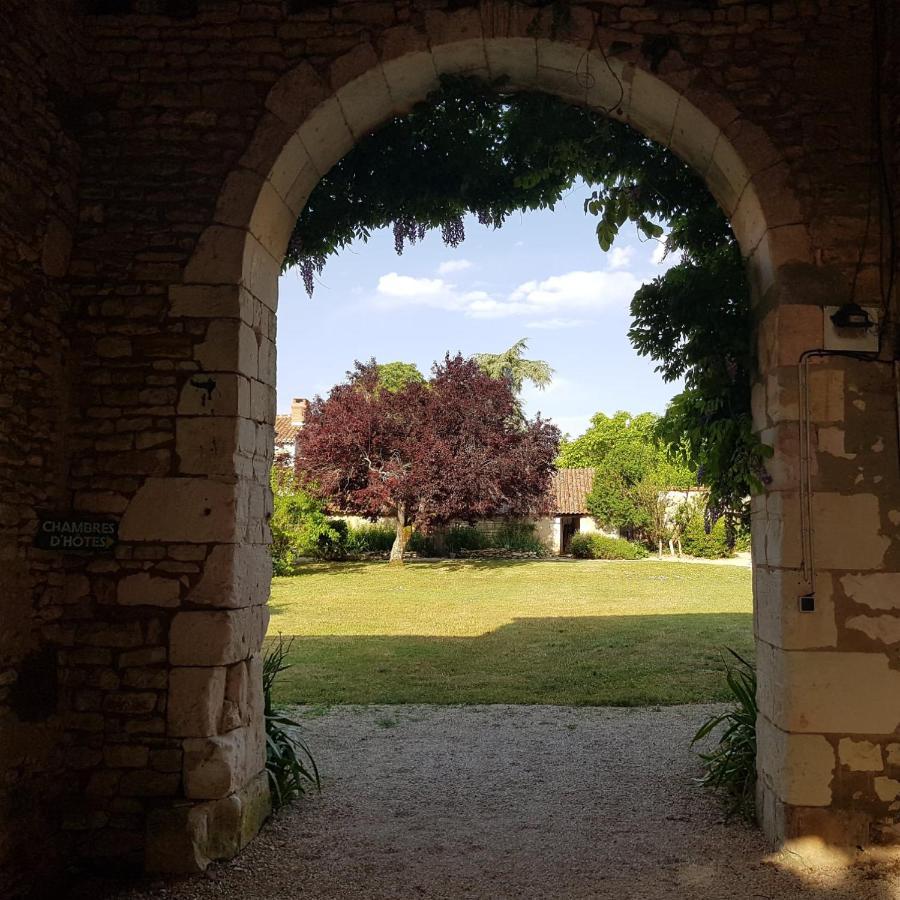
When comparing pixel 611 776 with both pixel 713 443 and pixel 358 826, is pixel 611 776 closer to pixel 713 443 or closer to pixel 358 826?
pixel 358 826

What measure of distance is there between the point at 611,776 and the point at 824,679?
1.82 meters

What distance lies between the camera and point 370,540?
23.2 m

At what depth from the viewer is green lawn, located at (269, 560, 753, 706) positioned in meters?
7.21

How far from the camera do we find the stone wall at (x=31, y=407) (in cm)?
344

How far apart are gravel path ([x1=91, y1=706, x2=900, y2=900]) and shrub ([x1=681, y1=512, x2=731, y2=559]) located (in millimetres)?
19415

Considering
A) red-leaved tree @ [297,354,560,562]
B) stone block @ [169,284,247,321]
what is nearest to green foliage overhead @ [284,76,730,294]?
stone block @ [169,284,247,321]

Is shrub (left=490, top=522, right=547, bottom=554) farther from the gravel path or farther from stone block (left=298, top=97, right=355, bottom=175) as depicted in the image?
stone block (left=298, top=97, right=355, bottom=175)

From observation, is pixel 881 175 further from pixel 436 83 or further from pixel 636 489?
pixel 636 489

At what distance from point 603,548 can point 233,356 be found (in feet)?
71.8

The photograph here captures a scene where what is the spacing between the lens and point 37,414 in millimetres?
3662

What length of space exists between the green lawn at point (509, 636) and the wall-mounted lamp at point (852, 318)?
4203 millimetres

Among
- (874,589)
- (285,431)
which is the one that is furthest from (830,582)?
(285,431)

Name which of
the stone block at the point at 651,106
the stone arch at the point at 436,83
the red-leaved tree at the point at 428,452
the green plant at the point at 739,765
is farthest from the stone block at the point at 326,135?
the red-leaved tree at the point at 428,452

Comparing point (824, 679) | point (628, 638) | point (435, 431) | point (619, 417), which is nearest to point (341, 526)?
point (435, 431)
